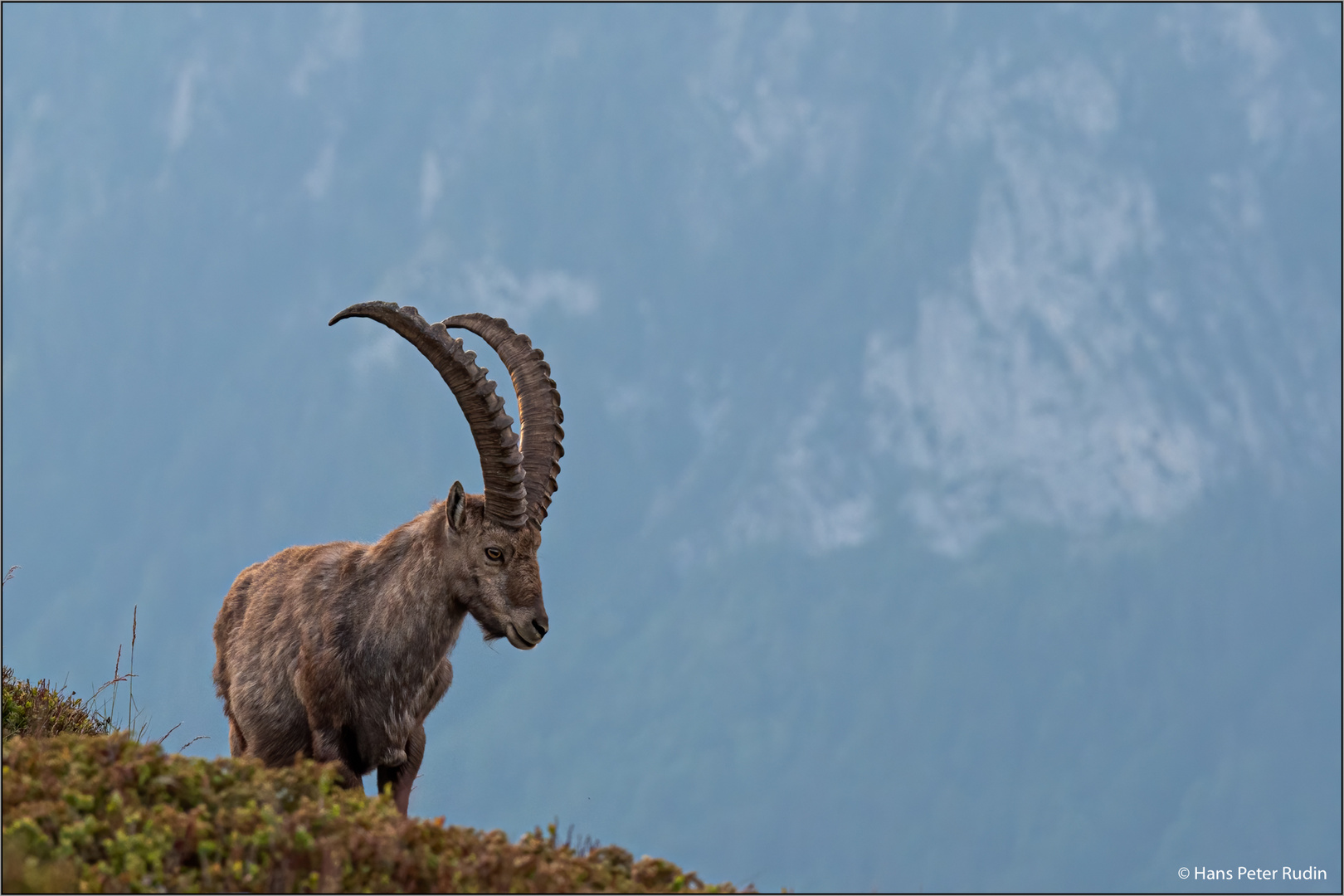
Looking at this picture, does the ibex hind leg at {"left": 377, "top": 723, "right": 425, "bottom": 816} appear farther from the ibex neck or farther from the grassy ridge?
the grassy ridge

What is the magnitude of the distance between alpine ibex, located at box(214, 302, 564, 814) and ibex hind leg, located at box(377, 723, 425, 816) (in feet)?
0.04

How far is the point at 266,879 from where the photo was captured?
5.94 meters

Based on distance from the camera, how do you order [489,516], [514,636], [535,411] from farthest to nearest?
1. [535,411]
2. [489,516]
3. [514,636]

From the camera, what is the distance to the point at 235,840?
607 cm

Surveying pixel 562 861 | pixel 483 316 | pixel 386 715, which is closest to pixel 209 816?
pixel 562 861

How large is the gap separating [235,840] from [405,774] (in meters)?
4.29

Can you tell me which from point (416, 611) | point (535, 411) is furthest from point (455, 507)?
point (535, 411)

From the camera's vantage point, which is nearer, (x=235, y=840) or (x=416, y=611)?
(x=235, y=840)

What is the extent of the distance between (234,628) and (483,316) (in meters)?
3.21

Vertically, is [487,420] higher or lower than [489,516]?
higher

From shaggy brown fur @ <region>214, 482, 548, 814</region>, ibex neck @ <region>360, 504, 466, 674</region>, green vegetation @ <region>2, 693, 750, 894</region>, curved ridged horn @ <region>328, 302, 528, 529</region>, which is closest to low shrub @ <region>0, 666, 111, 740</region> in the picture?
shaggy brown fur @ <region>214, 482, 548, 814</region>

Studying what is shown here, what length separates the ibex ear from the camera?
33.4 feet

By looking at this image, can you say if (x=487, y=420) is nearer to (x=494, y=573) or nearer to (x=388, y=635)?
(x=494, y=573)

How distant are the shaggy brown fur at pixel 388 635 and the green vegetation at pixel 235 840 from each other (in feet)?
9.92
